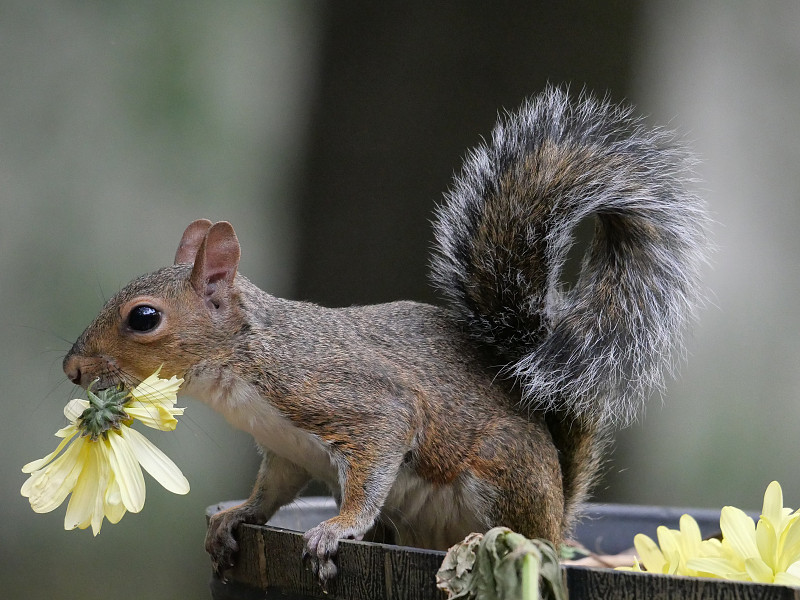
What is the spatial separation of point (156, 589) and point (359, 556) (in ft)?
8.82

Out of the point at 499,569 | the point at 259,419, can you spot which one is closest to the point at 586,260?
the point at 259,419

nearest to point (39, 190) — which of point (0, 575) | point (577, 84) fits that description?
point (0, 575)

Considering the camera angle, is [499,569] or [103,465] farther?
[103,465]

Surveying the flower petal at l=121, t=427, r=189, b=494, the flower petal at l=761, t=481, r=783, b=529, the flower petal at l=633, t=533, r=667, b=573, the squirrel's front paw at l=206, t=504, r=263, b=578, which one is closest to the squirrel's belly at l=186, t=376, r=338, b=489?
the squirrel's front paw at l=206, t=504, r=263, b=578

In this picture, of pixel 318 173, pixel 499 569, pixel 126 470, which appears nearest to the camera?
pixel 499 569

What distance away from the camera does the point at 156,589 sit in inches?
129

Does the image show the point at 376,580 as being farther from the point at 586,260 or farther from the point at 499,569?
the point at 586,260

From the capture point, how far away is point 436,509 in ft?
3.93

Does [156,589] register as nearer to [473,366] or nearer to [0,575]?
[0,575]

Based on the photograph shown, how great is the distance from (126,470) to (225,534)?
0.77ft

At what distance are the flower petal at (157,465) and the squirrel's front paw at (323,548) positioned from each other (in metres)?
0.14

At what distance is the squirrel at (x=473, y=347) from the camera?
1.17m

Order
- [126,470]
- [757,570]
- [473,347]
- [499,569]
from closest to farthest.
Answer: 1. [499,569]
2. [757,570]
3. [126,470]
4. [473,347]

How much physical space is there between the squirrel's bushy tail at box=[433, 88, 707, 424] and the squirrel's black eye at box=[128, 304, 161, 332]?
16.9 inches
